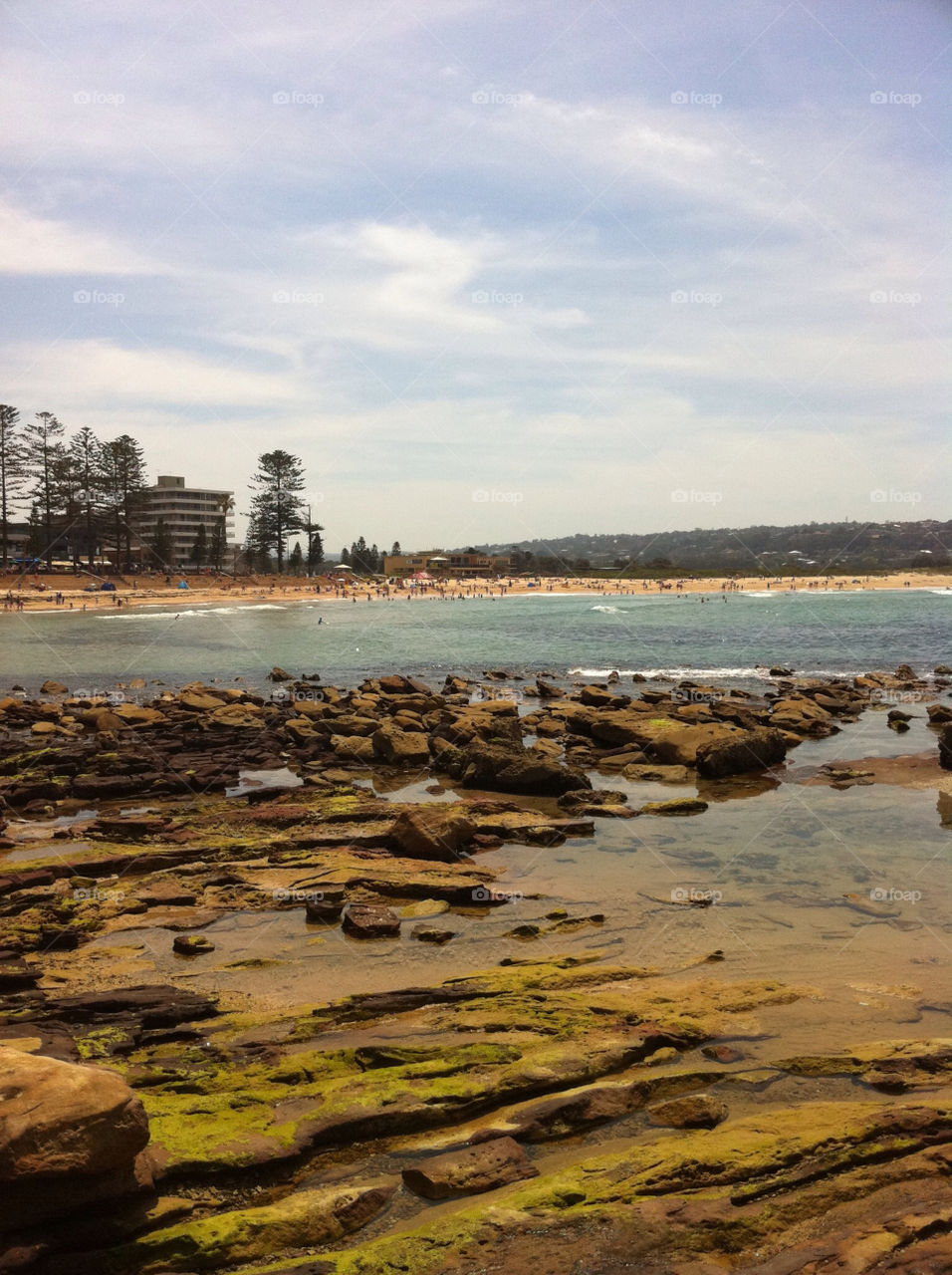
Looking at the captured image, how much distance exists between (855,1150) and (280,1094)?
398cm

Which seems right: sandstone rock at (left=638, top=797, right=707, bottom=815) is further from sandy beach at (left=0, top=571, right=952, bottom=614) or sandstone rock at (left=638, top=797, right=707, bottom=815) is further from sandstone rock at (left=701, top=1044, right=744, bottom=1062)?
sandy beach at (left=0, top=571, right=952, bottom=614)

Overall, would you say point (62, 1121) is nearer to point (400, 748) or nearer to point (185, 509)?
point (400, 748)

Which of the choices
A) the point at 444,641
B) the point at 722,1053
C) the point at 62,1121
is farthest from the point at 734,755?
the point at 444,641

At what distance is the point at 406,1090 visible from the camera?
6.93 m

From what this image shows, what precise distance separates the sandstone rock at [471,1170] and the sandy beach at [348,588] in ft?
273

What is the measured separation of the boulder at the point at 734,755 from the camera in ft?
66.3

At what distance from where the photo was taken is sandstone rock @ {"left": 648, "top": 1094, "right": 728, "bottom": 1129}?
22.0ft

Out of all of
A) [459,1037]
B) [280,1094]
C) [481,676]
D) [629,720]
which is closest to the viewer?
[280,1094]

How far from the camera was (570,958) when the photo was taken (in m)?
9.97

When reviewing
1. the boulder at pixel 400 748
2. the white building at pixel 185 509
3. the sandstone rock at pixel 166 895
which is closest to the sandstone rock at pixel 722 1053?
the sandstone rock at pixel 166 895

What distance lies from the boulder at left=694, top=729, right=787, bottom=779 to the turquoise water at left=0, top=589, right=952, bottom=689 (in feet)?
67.1

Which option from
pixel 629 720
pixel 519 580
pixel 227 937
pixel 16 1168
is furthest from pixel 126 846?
pixel 519 580

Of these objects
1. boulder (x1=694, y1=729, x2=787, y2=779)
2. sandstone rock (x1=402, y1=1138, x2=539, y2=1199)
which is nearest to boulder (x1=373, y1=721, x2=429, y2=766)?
boulder (x1=694, y1=729, x2=787, y2=779)

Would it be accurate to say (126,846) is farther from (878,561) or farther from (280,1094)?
(878,561)
